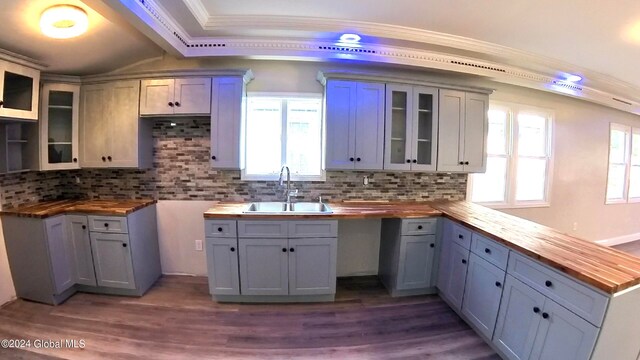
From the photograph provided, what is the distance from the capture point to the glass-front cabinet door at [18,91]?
196 centimetres

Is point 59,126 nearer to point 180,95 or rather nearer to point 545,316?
point 180,95

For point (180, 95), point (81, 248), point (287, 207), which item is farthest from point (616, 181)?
point (81, 248)

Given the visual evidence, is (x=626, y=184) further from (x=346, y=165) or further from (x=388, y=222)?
(x=346, y=165)

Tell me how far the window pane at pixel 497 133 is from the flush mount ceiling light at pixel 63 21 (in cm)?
440

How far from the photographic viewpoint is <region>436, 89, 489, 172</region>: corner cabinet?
8.80 feet

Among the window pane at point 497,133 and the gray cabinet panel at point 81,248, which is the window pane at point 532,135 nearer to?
the window pane at point 497,133

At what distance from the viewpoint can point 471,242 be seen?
2035 mm

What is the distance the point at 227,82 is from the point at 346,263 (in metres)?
2.33

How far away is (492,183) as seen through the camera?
135 inches

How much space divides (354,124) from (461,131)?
1.22 metres

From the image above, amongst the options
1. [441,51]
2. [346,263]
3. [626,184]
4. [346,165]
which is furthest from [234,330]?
[626,184]

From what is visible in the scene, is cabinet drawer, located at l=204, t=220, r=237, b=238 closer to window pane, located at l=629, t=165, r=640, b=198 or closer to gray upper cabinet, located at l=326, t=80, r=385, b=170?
gray upper cabinet, located at l=326, t=80, r=385, b=170

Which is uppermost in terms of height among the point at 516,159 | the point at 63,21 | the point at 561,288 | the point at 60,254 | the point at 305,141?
the point at 63,21

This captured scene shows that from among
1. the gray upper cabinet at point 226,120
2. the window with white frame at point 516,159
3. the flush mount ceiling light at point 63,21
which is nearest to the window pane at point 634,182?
the window with white frame at point 516,159
